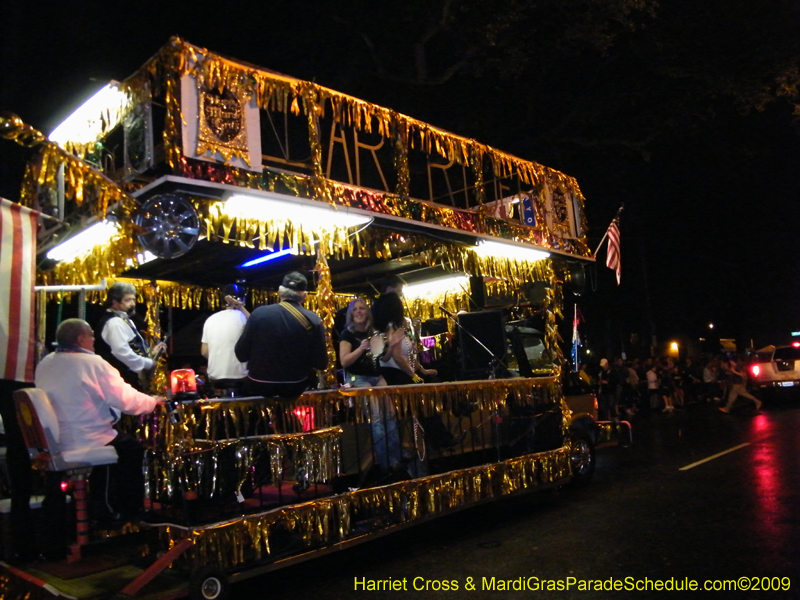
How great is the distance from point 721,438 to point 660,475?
191 inches

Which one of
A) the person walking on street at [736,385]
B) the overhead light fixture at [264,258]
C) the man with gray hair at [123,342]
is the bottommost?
the person walking on street at [736,385]

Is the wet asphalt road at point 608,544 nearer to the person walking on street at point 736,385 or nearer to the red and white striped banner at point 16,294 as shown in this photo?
the red and white striped banner at point 16,294

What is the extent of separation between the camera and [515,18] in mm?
14711

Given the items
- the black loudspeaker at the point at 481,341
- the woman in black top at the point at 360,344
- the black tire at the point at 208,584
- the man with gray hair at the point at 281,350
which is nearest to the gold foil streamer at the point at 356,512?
the black tire at the point at 208,584

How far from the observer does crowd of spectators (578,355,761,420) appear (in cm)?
1998

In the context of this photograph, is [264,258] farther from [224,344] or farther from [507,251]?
[507,251]

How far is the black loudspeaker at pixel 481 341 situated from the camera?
8539mm

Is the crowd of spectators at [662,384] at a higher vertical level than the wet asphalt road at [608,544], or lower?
higher

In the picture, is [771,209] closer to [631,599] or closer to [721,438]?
[721,438]

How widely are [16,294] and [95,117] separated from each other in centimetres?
257

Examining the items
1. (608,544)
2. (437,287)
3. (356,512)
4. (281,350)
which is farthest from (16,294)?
(437,287)

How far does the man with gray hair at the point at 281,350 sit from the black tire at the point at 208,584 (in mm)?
1460

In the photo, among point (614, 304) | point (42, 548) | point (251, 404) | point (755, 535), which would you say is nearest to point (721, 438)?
point (755, 535)

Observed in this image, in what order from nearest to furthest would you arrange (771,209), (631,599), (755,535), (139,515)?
1. (631,599)
2. (139,515)
3. (755,535)
4. (771,209)
